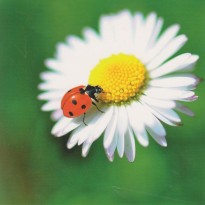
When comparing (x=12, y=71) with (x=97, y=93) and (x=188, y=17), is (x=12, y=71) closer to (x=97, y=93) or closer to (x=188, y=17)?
(x=97, y=93)

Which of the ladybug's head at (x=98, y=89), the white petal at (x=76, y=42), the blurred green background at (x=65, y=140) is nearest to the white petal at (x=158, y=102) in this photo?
the ladybug's head at (x=98, y=89)

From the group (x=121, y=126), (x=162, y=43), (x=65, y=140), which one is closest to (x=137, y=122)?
(x=121, y=126)

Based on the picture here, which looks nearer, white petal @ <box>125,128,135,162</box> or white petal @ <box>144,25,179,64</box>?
white petal @ <box>125,128,135,162</box>

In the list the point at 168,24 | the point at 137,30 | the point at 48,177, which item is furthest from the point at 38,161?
the point at 168,24

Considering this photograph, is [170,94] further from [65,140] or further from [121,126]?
[65,140]

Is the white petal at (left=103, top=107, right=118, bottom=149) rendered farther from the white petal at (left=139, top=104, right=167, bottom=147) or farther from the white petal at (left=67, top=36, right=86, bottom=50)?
the white petal at (left=67, top=36, right=86, bottom=50)

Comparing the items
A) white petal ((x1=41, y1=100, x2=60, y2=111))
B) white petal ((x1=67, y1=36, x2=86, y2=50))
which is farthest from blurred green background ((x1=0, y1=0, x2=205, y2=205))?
white petal ((x1=41, y1=100, x2=60, y2=111))
